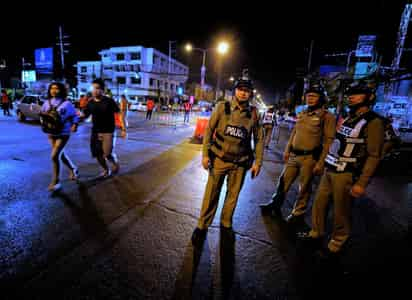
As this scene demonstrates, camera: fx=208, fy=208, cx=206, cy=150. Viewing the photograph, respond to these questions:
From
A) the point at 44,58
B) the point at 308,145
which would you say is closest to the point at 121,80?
the point at 44,58

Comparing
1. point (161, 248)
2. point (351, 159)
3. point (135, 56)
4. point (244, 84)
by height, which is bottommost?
point (161, 248)

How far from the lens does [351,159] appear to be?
2.38m

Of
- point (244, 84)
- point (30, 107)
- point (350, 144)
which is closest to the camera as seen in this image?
point (350, 144)

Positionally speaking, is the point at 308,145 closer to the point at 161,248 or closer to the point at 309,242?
the point at 309,242

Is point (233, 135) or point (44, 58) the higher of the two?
point (44, 58)

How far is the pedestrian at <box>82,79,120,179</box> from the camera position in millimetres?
4219

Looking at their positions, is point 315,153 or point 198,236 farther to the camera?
point 315,153

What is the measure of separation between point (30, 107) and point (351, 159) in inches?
630

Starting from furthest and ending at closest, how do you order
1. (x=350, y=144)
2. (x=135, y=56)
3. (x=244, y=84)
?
(x=135, y=56) < (x=244, y=84) < (x=350, y=144)

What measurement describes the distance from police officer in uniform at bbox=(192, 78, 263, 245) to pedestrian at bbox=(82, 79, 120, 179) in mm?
2664

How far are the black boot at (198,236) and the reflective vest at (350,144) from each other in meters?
1.86

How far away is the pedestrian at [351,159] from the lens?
2.24 m

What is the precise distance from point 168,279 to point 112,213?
1624 mm

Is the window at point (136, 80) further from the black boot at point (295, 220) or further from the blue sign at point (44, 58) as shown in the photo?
the black boot at point (295, 220)
